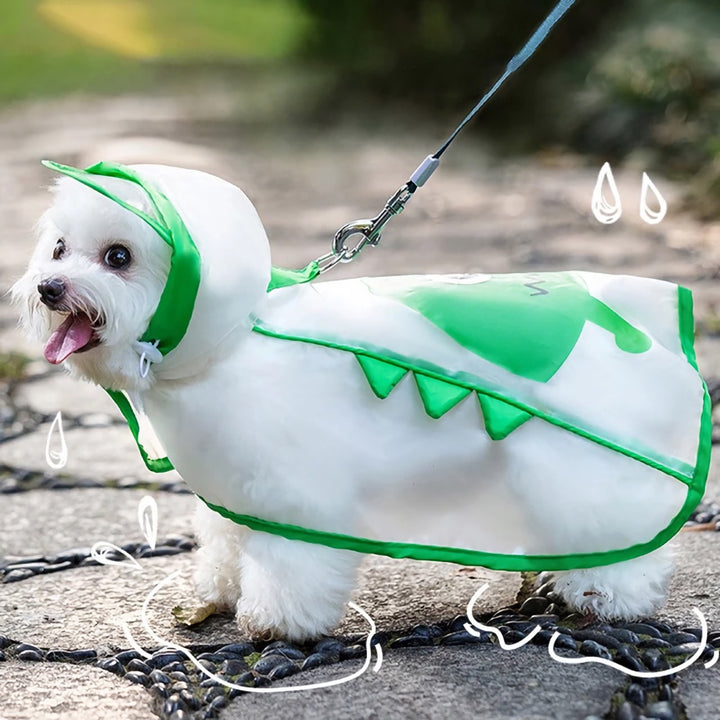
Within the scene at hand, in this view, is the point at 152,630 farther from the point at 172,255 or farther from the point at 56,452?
the point at 56,452

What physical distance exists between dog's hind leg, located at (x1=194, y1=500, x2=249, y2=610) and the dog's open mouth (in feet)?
1.15

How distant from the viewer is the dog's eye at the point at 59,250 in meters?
1.44

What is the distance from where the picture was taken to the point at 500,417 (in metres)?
1.47

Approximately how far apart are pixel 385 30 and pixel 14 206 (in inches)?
204

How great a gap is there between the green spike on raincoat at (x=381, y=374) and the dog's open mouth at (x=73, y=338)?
12.6 inches

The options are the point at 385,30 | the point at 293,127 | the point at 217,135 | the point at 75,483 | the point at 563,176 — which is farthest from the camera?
the point at 385,30

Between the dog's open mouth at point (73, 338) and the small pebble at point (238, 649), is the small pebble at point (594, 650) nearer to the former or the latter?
the small pebble at point (238, 649)

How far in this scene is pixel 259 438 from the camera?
1461 millimetres

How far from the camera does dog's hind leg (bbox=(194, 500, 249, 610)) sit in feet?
5.43

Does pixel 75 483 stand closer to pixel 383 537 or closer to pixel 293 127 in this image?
pixel 383 537

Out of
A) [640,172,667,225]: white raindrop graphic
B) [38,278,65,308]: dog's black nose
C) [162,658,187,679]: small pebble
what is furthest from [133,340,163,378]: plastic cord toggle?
[640,172,667,225]: white raindrop graphic

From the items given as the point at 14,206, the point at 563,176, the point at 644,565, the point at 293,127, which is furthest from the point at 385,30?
the point at 644,565

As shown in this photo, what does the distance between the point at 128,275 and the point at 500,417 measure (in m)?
0.48


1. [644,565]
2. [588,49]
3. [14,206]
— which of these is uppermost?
[588,49]
